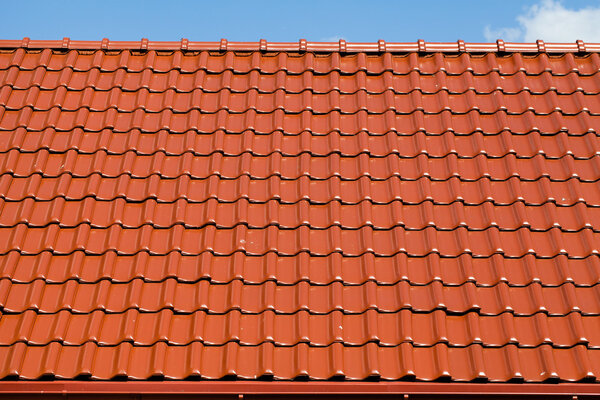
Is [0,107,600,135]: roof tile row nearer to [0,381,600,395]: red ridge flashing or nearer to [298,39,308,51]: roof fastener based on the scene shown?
[298,39,308,51]: roof fastener

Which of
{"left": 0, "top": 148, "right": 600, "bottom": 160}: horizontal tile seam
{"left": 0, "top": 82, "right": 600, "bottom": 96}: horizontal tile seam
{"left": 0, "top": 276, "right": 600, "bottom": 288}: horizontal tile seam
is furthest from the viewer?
{"left": 0, "top": 82, "right": 600, "bottom": 96}: horizontal tile seam

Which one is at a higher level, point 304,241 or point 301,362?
point 304,241

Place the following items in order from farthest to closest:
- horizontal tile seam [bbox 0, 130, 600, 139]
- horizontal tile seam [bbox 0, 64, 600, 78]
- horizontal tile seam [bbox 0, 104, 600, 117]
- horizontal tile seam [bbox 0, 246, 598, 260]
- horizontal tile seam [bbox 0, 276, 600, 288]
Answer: horizontal tile seam [bbox 0, 64, 600, 78] < horizontal tile seam [bbox 0, 104, 600, 117] < horizontal tile seam [bbox 0, 130, 600, 139] < horizontal tile seam [bbox 0, 246, 598, 260] < horizontal tile seam [bbox 0, 276, 600, 288]

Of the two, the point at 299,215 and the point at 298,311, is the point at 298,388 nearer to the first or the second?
the point at 298,311

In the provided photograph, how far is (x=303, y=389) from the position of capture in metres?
5.57

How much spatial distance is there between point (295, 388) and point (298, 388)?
0.02 metres

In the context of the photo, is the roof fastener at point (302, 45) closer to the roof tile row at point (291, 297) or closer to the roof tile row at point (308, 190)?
the roof tile row at point (308, 190)

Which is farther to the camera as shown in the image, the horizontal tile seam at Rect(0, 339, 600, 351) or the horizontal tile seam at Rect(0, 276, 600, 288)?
the horizontal tile seam at Rect(0, 276, 600, 288)

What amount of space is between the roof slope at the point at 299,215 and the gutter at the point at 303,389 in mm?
75

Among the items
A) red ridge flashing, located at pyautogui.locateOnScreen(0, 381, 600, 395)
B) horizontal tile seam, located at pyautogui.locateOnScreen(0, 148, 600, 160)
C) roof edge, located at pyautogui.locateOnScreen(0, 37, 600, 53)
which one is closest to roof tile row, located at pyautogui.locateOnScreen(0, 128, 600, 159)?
horizontal tile seam, located at pyautogui.locateOnScreen(0, 148, 600, 160)

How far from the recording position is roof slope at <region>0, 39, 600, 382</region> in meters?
5.85

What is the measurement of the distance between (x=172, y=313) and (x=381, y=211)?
1.94m

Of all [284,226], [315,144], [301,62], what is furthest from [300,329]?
[301,62]

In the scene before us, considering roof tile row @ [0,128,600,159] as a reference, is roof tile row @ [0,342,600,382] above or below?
below
